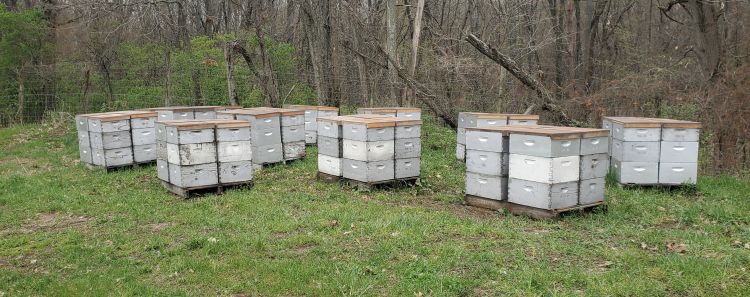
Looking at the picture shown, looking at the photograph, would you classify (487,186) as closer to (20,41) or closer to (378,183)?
(378,183)

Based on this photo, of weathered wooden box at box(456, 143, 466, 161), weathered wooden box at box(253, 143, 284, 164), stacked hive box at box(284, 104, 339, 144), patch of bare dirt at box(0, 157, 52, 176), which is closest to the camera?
weathered wooden box at box(253, 143, 284, 164)

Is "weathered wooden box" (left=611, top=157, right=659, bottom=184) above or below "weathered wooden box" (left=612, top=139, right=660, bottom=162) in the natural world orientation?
below

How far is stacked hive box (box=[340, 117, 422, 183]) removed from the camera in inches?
387

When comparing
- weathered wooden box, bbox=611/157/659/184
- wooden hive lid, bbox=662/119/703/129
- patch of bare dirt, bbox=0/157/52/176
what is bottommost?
patch of bare dirt, bbox=0/157/52/176

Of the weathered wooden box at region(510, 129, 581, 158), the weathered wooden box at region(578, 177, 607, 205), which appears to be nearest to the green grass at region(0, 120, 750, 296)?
the weathered wooden box at region(578, 177, 607, 205)

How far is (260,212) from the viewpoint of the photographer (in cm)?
845

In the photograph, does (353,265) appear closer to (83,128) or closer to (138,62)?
(83,128)

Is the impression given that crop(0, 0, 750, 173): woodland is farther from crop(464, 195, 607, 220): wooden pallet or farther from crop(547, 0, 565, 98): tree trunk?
crop(464, 195, 607, 220): wooden pallet

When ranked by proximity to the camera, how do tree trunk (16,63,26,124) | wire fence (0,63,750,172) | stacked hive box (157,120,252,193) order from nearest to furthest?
stacked hive box (157,120,252,193) → wire fence (0,63,750,172) → tree trunk (16,63,26,124)

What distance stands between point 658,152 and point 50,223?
32.5ft

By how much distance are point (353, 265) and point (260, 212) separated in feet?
9.45

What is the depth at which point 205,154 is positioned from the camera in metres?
9.66

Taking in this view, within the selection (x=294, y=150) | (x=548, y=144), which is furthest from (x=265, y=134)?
(x=548, y=144)

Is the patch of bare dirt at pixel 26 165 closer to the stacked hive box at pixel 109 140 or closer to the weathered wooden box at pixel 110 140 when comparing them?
Result: the stacked hive box at pixel 109 140
